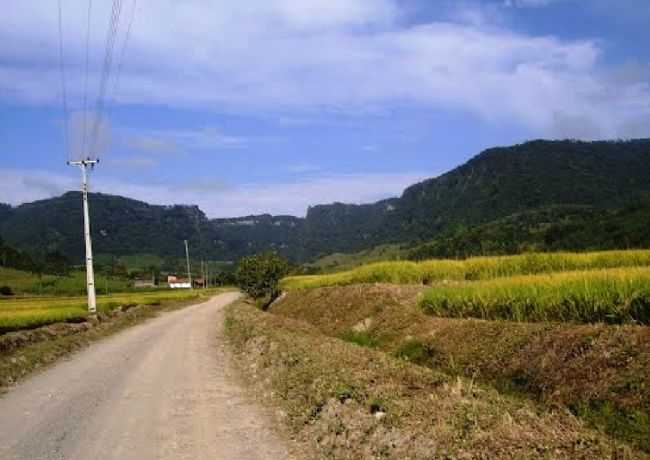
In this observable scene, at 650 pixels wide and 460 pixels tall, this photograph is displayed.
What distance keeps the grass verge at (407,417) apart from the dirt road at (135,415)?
2.65 feet

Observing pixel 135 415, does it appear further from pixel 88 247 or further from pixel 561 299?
pixel 88 247

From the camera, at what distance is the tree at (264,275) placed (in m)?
55.6

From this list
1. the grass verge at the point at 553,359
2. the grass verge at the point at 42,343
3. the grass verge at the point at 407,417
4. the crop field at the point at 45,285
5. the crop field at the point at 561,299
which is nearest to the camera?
the grass verge at the point at 407,417

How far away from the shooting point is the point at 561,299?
12.5m

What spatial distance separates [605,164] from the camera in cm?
19800

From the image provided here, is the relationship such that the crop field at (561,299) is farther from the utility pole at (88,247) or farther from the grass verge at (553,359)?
the utility pole at (88,247)

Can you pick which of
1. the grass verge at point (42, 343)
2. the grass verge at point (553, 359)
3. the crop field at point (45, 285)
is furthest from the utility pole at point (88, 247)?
the crop field at point (45, 285)

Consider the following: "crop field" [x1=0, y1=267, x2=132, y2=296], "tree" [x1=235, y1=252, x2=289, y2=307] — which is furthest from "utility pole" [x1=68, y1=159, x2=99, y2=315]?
"crop field" [x1=0, y1=267, x2=132, y2=296]

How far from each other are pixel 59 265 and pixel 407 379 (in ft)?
520

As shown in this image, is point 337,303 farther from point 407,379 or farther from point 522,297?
point 407,379

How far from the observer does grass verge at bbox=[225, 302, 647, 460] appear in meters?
6.69

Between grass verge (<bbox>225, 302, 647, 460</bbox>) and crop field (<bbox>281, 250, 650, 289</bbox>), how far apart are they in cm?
1004

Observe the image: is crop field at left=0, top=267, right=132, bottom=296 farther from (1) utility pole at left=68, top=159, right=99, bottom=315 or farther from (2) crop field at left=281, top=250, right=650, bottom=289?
(2) crop field at left=281, top=250, right=650, bottom=289

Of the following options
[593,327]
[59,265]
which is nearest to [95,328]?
[593,327]
